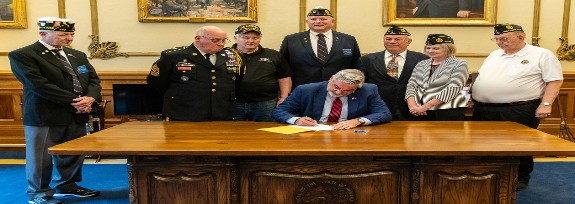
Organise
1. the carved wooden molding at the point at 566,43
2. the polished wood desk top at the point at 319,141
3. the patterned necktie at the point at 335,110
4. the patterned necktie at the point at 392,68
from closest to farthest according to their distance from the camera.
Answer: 1. the polished wood desk top at the point at 319,141
2. the patterned necktie at the point at 335,110
3. the patterned necktie at the point at 392,68
4. the carved wooden molding at the point at 566,43

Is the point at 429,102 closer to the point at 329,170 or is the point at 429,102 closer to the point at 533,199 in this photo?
the point at 533,199

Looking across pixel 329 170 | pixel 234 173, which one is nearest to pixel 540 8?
pixel 329 170

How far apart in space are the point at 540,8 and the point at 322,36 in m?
2.98

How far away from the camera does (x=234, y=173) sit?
8.88 feet

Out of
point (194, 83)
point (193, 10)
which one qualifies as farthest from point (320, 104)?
point (193, 10)

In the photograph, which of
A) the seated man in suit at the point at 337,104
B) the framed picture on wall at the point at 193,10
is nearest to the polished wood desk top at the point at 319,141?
the seated man in suit at the point at 337,104

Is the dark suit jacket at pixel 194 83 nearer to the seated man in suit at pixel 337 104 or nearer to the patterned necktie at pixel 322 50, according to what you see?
the seated man in suit at pixel 337 104

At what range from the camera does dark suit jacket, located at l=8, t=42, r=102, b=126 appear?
354 cm

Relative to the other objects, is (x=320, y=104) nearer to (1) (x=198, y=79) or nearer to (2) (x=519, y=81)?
(1) (x=198, y=79)

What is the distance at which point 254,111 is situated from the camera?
4.13 metres

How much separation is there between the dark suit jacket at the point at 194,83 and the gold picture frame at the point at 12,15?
9.10 feet

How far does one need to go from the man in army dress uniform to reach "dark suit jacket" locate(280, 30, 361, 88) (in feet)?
2.54

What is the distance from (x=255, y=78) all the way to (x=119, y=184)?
5.28 feet

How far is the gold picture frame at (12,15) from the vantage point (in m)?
5.56
